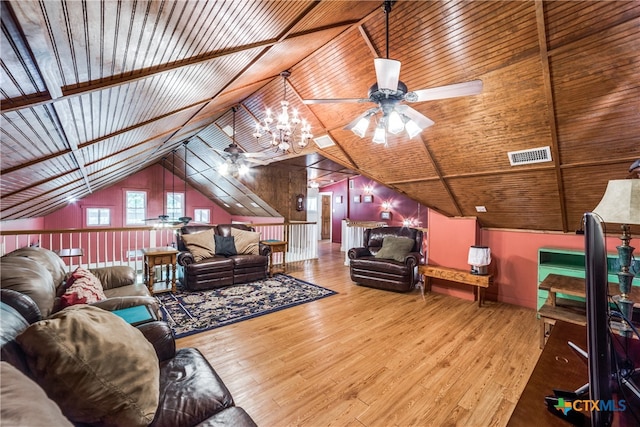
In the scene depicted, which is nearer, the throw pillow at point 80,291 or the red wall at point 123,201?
the throw pillow at point 80,291

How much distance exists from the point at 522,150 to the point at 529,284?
218 cm

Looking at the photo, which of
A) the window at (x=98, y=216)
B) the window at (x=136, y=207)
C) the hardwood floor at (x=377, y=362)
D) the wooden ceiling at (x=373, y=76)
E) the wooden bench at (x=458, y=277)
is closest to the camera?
the wooden ceiling at (x=373, y=76)

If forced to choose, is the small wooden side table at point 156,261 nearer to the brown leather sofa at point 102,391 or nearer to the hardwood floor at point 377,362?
the hardwood floor at point 377,362

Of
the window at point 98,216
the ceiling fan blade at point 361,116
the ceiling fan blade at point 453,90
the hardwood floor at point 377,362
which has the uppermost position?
the ceiling fan blade at point 453,90

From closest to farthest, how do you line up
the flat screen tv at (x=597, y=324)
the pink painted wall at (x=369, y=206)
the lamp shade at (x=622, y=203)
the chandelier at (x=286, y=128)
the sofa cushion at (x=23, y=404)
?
the sofa cushion at (x=23, y=404), the flat screen tv at (x=597, y=324), the lamp shade at (x=622, y=203), the chandelier at (x=286, y=128), the pink painted wall at (x=369, y=206)

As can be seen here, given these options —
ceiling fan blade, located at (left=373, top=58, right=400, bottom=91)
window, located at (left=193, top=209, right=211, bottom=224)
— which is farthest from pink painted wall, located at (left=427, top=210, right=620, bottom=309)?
window, located at (left=193, top=209, right=211, bottom=224)

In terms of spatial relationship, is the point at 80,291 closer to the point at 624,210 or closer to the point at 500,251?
the point at 624,210

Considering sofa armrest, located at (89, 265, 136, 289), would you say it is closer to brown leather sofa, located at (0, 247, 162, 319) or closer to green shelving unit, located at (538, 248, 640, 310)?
brown leather sofa, located at (0, 247, 162, 319)

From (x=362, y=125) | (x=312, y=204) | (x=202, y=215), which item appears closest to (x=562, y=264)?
(x=362, y=125)

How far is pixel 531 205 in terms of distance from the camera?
3.49 metres

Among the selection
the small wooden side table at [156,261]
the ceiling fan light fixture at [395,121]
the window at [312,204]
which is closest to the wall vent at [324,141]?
the ceiling fan light fixture at [395,121]

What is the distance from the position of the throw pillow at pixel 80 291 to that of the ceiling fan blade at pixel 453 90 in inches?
119

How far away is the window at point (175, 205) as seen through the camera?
1010 centimetres

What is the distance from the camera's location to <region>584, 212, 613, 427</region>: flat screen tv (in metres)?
0.72
